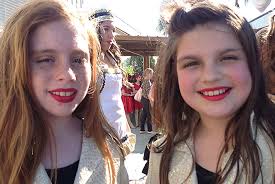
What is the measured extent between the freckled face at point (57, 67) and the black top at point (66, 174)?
211mm

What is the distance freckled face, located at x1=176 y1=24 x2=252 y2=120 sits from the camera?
1.45m

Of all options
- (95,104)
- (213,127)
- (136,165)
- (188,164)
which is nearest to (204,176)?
(188,164)

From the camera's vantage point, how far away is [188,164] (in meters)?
1.60

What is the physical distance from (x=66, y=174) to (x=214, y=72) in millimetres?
678

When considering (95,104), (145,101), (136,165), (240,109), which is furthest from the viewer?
(145,101)

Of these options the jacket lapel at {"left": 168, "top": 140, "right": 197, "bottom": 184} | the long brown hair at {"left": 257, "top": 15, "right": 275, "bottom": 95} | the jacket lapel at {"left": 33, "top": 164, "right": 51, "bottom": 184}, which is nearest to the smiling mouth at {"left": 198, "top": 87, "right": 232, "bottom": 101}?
the jacket lapel at {"left": 168, "top": 140, "right": 197, "bottom": 184}

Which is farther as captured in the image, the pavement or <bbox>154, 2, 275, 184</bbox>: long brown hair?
the pavement

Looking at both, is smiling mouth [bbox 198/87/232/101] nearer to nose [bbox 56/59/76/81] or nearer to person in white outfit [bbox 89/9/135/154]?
nose [bbox 56/59/76/81]

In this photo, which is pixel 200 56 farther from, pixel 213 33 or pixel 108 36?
pixel 108 36

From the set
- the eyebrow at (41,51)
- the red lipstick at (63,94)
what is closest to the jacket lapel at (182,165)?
the red lipstick at (63,94)

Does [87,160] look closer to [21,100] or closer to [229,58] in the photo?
[21,100]

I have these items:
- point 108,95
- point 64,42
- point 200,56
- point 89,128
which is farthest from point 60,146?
point 108,95

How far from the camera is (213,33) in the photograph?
1.50 meters

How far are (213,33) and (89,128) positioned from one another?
628 mm
